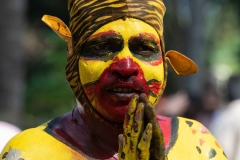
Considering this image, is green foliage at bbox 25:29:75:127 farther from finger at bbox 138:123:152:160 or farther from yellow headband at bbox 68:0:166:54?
finger at bbox 138:123:152:160

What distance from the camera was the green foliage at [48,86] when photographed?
16.5m

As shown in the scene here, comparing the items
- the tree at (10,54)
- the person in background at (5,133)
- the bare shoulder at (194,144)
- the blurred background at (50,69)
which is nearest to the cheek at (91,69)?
the bare shoulder at (194,144)

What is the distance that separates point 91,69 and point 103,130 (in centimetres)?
32

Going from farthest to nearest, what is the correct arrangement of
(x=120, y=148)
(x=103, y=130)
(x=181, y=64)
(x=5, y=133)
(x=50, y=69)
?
(x=50, y=69)
(x=5, y=133)
(x=181, y=64)
(x=103, y=130)
(x=120, y=148)

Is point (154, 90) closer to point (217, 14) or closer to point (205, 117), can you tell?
point (205, 117)

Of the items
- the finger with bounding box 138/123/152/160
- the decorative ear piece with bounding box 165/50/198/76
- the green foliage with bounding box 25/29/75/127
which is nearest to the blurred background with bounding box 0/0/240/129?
the green foliage with bounding box 25/29/75/127

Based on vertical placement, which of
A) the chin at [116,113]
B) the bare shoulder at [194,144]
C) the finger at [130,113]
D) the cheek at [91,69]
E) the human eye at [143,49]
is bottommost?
the bare shoulder at [194,144]

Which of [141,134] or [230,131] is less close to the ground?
[141,134]

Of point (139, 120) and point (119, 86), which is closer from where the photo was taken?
point (139, 120)

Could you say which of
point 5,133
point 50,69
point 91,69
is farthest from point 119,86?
point 50,69

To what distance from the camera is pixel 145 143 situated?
4.83m

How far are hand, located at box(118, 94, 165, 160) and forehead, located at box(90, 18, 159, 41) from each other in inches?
16.9

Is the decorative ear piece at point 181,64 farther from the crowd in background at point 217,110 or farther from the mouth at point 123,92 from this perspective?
the crowd in background at point 217,110

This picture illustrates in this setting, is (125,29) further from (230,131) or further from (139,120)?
(230,131)
